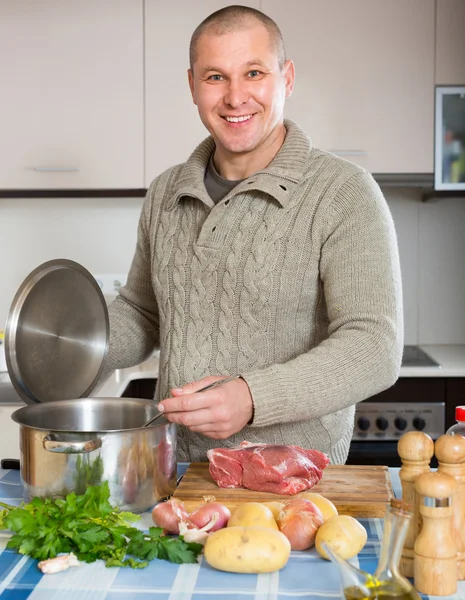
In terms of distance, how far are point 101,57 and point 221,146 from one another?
131 centimetres

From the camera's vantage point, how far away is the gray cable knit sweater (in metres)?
1.42

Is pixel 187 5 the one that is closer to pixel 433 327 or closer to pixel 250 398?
pixel 433 327

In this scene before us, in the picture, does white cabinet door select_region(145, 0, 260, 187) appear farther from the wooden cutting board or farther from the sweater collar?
the wooden cutting board

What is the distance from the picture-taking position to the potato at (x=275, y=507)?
43.1 inches

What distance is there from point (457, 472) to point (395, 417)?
67.4 inches

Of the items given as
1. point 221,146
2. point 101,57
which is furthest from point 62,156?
point 221,146

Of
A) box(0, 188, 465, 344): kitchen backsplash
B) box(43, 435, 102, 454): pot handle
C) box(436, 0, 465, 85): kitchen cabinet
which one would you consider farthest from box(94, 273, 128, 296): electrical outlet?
box(43, 435, 102, 454): pot handle

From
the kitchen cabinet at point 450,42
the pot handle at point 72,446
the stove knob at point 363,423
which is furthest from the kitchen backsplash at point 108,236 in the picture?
the pot handle at point 72,446

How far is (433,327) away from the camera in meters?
3.18

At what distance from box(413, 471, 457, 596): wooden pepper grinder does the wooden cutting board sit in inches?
9.6

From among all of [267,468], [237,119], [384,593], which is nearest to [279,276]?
[237,119]

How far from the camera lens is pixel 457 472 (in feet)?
3.16

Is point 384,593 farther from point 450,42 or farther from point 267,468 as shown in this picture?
point 450,42

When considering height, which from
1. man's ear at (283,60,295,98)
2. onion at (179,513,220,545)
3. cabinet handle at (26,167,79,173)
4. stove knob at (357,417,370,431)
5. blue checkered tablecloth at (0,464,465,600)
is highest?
man's ear at (283,60,295,98)
